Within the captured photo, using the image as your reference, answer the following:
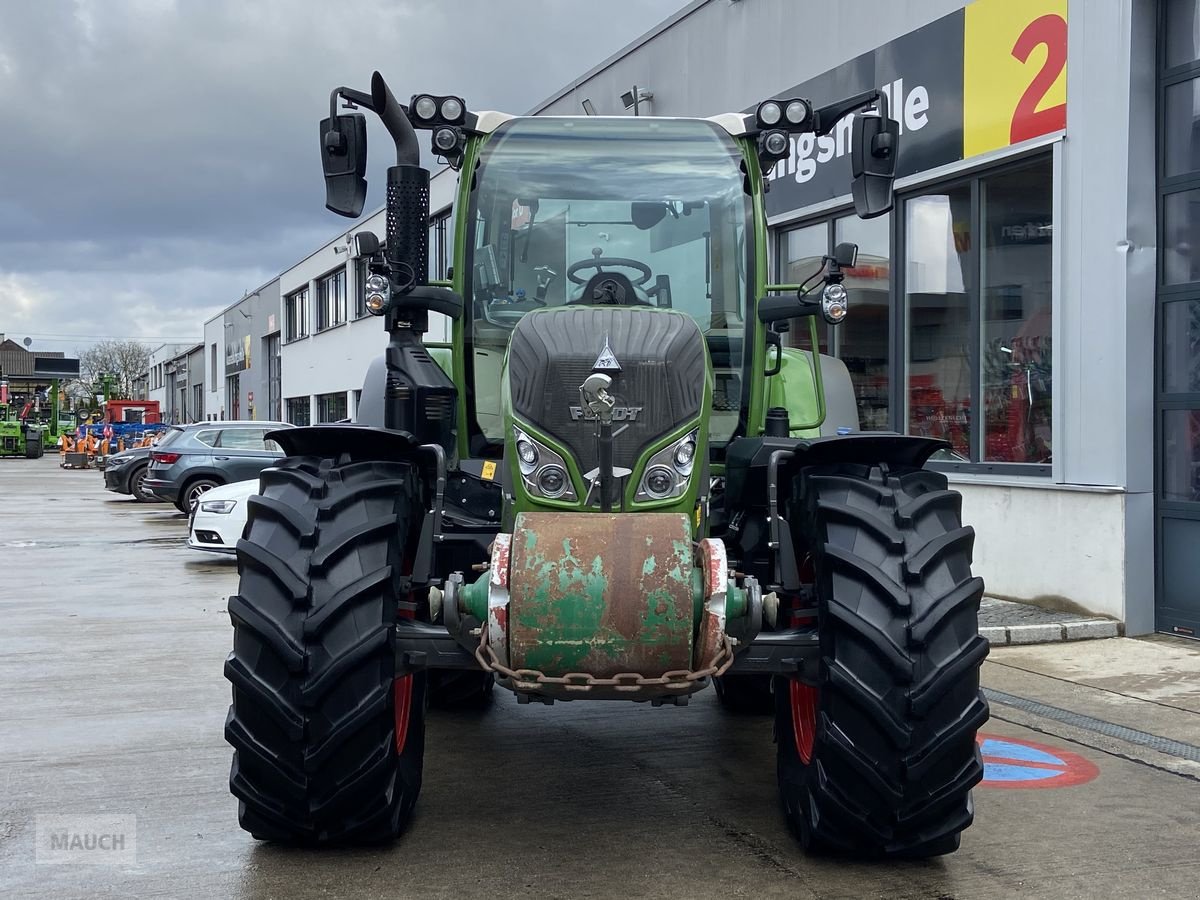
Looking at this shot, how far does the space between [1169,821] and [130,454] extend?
2631 centimetres

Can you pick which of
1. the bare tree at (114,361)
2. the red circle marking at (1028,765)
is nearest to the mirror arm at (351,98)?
the red circle marking at (1028,765)

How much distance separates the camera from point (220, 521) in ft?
50.2

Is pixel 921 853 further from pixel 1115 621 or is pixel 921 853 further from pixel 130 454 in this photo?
pixel 130 454

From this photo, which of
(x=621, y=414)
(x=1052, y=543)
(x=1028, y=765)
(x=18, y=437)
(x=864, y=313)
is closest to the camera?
(x=621, y=414)

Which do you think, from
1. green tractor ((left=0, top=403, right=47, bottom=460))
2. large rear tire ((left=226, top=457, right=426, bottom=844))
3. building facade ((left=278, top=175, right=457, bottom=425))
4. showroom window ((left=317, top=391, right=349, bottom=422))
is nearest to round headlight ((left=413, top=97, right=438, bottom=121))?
large rear tire ((left=226, top=457, right=426, bottom=844))

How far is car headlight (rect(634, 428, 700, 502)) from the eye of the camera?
178 inches

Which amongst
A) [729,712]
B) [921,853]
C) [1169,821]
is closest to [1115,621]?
[729,712]

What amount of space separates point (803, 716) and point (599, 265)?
210 centimetres

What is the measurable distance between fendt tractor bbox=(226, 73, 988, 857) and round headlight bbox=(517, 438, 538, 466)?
0.03 m

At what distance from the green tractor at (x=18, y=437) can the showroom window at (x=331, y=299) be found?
2266cm

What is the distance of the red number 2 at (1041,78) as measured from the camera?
10062 millimetres

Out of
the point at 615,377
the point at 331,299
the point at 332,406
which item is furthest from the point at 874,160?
the point at 331,299

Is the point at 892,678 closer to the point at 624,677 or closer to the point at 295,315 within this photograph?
the point at 624,677

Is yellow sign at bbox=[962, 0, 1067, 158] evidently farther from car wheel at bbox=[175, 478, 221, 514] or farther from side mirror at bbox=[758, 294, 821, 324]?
car wheel at bbox=[175, 478, 221, 514]
